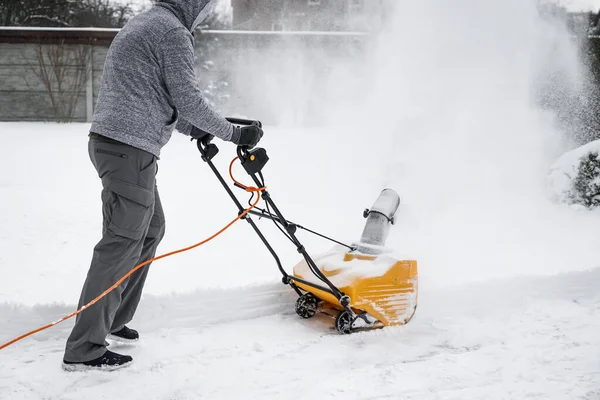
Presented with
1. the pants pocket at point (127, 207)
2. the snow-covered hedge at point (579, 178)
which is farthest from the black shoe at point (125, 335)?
the snow-covered hedge at point (579, 178)

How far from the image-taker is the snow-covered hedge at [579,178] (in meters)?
5.95

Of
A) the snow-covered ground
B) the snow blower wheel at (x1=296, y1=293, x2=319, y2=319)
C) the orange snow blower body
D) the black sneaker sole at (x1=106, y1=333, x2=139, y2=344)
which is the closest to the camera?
the snow-covered ground

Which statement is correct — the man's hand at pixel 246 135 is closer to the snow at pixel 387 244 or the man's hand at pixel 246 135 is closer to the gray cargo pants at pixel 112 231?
the gray cargo pants at pixel 112 231

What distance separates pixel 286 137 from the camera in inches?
361

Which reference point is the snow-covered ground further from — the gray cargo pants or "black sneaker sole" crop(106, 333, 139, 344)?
the gray cargo pants

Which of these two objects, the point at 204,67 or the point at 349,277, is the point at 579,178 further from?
the point at 204,67

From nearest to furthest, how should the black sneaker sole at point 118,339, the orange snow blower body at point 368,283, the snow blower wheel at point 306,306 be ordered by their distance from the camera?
the black sneaker sole at point 118,339 → the orange snow blower body at point 368,283 → the snow blower wheel at point 306,306

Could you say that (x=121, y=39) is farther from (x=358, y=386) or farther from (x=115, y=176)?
(x=358, y=386)

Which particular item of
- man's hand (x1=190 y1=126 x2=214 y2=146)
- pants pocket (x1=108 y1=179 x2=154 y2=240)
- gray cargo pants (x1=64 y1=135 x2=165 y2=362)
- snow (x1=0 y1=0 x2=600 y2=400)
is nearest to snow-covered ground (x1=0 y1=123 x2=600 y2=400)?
snow (x1=0 y1=0 x2=600 y2=400)

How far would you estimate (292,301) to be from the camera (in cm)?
375

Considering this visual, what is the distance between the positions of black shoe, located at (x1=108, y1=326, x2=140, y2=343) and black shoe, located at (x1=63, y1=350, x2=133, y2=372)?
278 mm

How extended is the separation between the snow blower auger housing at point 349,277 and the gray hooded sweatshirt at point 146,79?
1.45 ft

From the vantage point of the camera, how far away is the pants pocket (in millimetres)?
2590

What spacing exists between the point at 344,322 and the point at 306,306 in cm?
31
